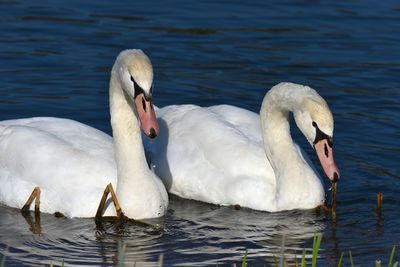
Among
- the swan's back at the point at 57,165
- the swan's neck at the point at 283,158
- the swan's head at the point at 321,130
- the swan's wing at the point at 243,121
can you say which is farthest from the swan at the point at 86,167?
the swan's head at the point at 321,130

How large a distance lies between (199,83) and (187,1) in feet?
13.1

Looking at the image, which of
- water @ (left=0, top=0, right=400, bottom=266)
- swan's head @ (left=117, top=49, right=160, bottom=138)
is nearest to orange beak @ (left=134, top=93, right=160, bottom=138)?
swan's head @ (left=117, top=49, right=160, bottom=138)

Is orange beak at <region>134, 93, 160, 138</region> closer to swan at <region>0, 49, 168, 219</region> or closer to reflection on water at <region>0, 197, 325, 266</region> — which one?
swan at <region>0, 49, 168, 219</region>

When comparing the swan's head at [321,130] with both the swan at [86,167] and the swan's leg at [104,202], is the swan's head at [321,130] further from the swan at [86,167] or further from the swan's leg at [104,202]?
the swan's leg at [104,202]

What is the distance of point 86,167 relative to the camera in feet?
39.6

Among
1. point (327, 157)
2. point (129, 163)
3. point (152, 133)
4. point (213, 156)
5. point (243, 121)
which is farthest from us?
point (243, 121)

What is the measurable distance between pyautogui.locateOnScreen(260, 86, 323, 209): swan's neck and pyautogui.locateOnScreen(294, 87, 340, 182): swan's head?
51 cm

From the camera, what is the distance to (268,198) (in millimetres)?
12453

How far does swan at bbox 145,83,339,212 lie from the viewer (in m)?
12.4

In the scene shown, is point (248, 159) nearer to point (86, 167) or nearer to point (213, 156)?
point (213, 156)

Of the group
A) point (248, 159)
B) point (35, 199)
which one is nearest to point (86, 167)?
point (35, 199)

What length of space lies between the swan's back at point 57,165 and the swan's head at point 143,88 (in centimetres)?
117

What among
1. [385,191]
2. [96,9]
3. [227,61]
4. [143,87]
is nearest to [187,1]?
[96,9]

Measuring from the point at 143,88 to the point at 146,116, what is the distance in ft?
0.84
